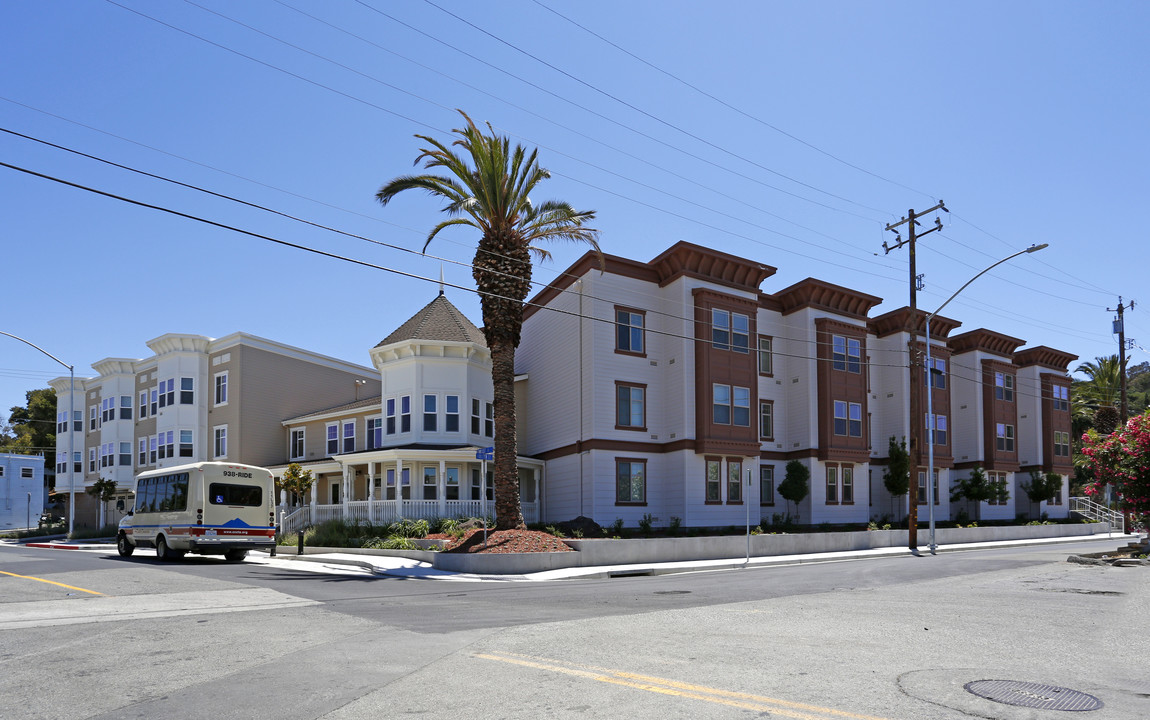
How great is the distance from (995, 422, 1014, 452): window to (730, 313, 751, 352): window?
24348 mm

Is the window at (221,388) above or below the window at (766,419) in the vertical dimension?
above

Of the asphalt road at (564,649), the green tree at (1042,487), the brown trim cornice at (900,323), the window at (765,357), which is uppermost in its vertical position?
the brown trim cornice at (900,323)

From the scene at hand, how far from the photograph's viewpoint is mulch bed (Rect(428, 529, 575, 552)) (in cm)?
2514

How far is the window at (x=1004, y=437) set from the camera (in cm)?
5206

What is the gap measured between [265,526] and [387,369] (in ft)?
39.4

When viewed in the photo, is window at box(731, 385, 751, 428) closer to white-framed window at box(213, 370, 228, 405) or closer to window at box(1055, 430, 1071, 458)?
white-framed window at box(213, 370, 228, 405)

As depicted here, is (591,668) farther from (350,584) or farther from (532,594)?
(350,584)

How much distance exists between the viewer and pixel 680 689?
748 cm

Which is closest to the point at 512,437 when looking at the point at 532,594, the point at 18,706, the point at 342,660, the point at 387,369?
the point at 532,594

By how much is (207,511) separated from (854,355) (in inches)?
1226

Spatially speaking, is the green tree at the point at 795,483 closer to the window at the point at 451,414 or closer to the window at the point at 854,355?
the window at the point at 854,355

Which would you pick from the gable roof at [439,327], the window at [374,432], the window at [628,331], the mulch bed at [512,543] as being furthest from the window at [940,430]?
the window at [374,432]

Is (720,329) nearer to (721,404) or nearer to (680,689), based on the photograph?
(721,404)

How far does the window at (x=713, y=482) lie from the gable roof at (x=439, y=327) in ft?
38.6
